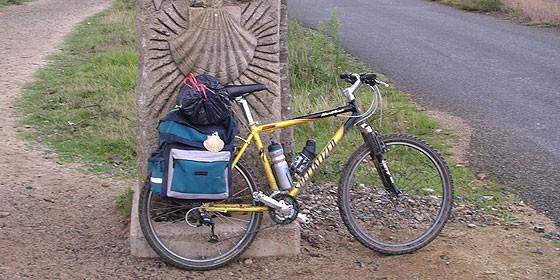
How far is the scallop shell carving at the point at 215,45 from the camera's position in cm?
449

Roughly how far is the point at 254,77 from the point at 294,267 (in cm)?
109

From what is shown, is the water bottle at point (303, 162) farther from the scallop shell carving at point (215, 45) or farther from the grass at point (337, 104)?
the grass at point (337, 104)

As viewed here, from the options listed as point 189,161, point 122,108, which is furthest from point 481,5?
point 189,161

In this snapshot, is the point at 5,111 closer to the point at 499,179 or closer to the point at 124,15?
the point at 499,179

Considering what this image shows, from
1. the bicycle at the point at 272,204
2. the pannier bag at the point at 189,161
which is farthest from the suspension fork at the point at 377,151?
the pannier bag at the point at 189,161

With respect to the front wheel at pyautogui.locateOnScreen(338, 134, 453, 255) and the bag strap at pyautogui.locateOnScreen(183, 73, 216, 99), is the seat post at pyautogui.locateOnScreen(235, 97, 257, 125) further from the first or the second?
the front wheel at pyautogui.locateOnScreen(338, 134, 453, 255)

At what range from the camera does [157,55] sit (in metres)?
4.53

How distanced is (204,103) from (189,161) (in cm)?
30

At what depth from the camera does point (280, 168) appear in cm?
452

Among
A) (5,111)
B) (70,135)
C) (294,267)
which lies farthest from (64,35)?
(294,267)

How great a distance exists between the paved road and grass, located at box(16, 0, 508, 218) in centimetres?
40

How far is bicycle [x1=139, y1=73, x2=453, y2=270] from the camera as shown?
4.43 meters

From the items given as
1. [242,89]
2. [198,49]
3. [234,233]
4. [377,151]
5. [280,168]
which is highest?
[198,49]

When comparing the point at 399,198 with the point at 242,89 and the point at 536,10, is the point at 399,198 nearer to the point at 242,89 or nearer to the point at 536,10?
the point at 242,89
